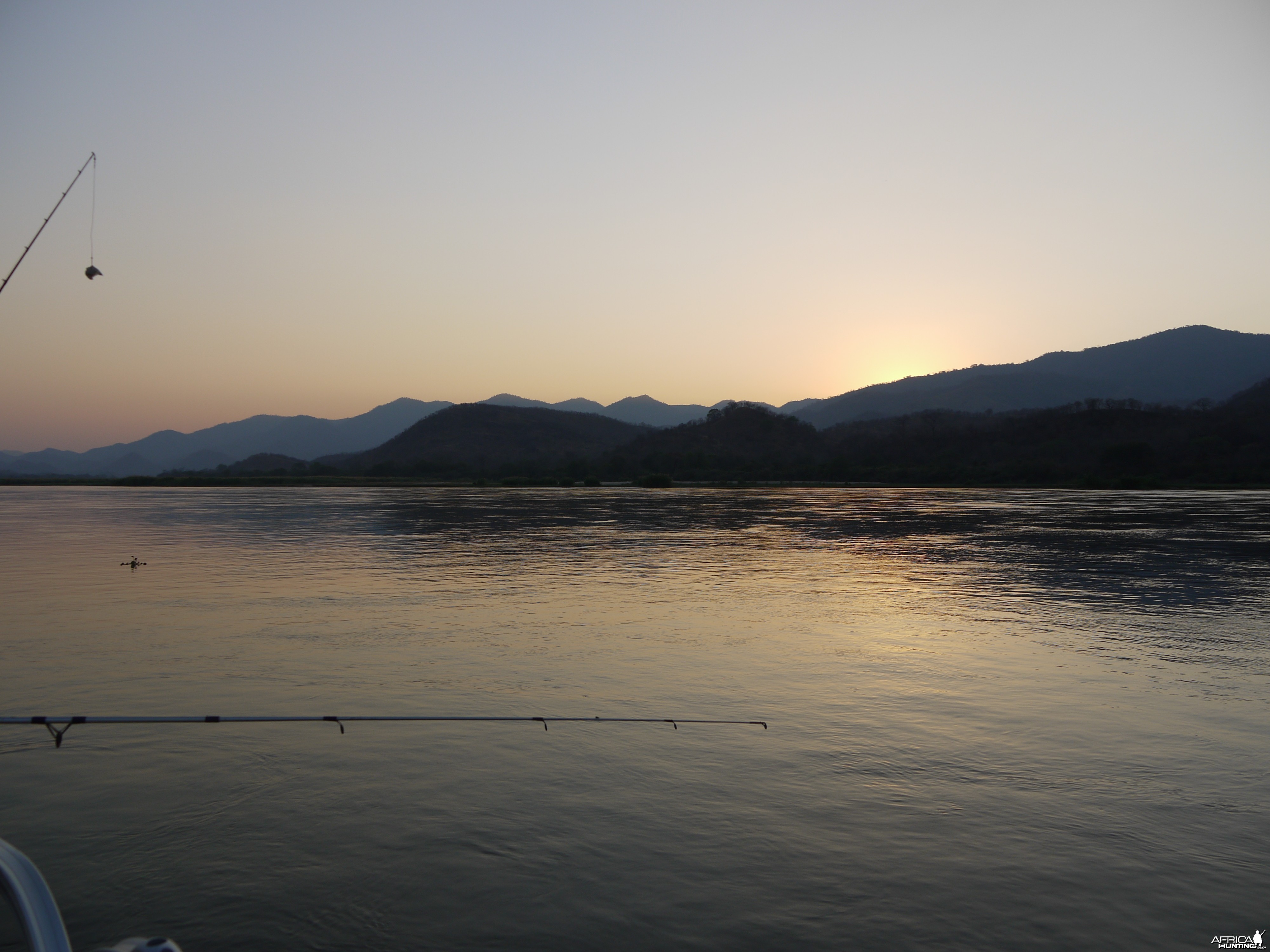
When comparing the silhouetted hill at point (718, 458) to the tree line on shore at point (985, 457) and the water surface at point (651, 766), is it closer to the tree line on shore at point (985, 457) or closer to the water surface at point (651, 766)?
the tree line on shore at point (985, 457)

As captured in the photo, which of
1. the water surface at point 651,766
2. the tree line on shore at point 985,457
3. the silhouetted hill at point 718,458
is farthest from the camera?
the silhouetted hill at point 718,458

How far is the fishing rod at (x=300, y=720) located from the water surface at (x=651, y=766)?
0.23m

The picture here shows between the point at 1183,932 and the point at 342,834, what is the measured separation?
6.91 metres

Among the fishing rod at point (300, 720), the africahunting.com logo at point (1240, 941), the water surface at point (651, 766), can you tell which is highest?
the fishing rod at point (300, 720)

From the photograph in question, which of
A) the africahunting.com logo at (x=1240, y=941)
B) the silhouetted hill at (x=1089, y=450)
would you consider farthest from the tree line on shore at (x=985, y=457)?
the africahunting.com logo at (x=1240, y=941)

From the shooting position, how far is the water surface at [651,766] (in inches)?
250

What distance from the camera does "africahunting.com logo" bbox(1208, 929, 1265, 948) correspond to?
19.5ft

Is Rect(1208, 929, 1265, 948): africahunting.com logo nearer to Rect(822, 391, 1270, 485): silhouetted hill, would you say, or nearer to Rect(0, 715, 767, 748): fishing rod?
Rect(0, 715, 767, 748): fishing rod

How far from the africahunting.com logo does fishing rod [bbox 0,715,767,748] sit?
208 inches

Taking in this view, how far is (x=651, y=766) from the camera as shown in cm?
941

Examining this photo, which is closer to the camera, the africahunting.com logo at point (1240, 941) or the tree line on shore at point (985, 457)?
the africahunting.com logo at point (1240, 941)

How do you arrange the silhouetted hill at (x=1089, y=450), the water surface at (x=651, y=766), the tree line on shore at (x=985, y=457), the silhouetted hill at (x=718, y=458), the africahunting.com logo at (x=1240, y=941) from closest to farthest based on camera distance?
the africahunting.com logo at (x=1240, y=941) < the water surface at (x=651, y=766) < the silhouetted hill at (x=1089, y=450) < the tree line on shore at (x=985, y=457) < the silhouetted hill at (x=718, y=458)

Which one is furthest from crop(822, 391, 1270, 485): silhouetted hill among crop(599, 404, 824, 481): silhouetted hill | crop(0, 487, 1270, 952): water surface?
crop(0, 487, 1270, 952): water surface

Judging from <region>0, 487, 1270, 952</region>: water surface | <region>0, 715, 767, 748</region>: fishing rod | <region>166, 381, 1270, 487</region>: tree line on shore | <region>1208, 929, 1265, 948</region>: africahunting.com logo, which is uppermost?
<region>166, 381, 1270, 487</region>: tree line on shore
